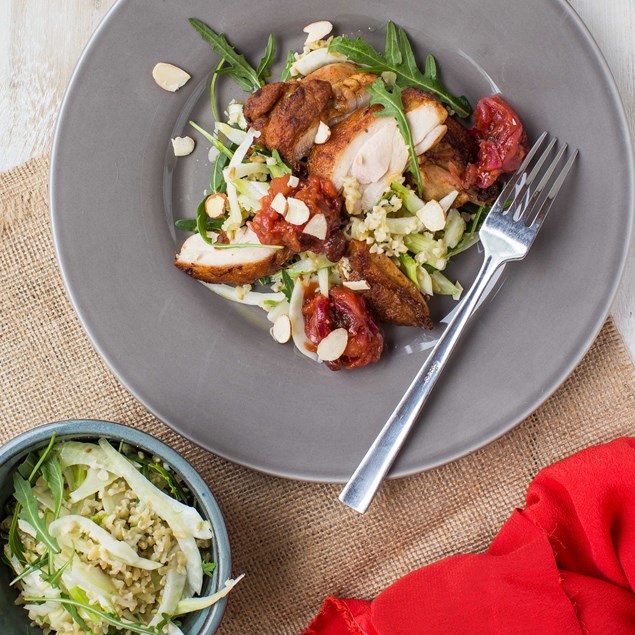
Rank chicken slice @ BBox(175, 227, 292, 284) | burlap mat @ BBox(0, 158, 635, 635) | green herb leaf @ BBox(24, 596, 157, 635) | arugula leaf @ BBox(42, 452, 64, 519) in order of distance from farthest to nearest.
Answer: burlap mat @ BBox(0, 158, 635, 635) < chicken slice @ BBox(175, 227, 292, 284) < arugula leaf @ BBox(42, 452, 64, 519) < green herb leaf @ BBox(24, 596, 157, 635)

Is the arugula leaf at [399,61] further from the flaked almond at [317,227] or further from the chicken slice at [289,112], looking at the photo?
the flaked almond at [317,227]

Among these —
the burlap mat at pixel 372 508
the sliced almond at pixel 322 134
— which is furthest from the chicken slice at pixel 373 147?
the burlap mat at pixel 372 508

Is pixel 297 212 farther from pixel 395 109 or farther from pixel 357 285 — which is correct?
pixel 395 109

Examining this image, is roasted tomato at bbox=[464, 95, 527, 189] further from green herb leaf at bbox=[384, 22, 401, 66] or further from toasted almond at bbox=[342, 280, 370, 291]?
toasted almond at bbox=[342, 280, 370, 291]

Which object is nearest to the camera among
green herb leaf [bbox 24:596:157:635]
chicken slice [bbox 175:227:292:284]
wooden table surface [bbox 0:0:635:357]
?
green herb leaf [bbox 24:596:157:635]

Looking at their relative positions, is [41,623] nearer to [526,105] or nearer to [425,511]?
[425,511]

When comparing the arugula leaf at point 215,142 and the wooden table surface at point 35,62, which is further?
the wooden table surface at point 35,62

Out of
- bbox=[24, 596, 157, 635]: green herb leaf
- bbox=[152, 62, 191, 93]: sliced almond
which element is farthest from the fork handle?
bbox=[152, 62, 191, 93]: sliced almond
